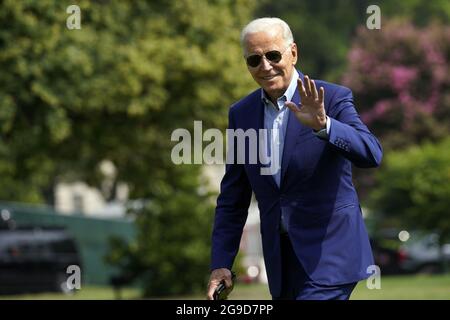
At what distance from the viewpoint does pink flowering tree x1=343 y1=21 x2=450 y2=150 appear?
40844 millimetres

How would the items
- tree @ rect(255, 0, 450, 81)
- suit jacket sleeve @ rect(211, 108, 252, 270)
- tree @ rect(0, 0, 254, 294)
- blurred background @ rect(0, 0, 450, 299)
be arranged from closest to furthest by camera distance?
suit jacket sleeve @ rect(211, 108, 252, 270) < tree @ rect(0, 0, 254, 294) < blurred background @ rect(0, 0, 450, 299) < tree @ rect(255, 0, 450, 81)

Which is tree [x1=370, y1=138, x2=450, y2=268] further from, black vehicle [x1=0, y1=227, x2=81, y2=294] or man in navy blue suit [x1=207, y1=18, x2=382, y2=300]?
man in navy blue suit [x1=207, y1=18, x2=382, y2=300]

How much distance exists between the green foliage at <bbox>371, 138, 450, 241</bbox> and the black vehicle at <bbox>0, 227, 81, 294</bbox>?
775 cm

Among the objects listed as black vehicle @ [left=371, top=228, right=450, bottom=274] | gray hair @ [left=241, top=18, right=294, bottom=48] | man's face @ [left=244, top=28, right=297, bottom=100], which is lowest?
black vehicle @ [left=371, top=228, right=450, bottom=274]

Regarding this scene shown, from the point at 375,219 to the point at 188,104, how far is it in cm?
791

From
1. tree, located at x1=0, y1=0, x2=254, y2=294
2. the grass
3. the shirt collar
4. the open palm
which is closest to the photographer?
the open palm

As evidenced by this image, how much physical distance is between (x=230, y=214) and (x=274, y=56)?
881 millimetres

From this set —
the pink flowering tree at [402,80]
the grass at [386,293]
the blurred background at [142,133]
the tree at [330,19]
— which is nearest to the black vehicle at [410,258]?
the blurred background at [142,133]

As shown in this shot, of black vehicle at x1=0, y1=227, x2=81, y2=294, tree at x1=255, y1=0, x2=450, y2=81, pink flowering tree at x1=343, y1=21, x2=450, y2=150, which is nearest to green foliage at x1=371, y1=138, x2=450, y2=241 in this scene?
black vehicle at x1=0, y1=227, x2=81, y2=294

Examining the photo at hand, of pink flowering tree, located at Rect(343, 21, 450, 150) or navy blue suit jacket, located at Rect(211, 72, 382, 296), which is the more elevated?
pink flowering tree, located at Rect(343, 21, 450, 150)

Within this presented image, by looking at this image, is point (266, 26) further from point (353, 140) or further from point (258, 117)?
point (353, 140)

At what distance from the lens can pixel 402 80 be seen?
4138cm

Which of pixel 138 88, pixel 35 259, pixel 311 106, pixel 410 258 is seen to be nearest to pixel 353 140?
pixel 311 106

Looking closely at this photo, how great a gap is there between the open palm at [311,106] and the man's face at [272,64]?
0.37 meters
